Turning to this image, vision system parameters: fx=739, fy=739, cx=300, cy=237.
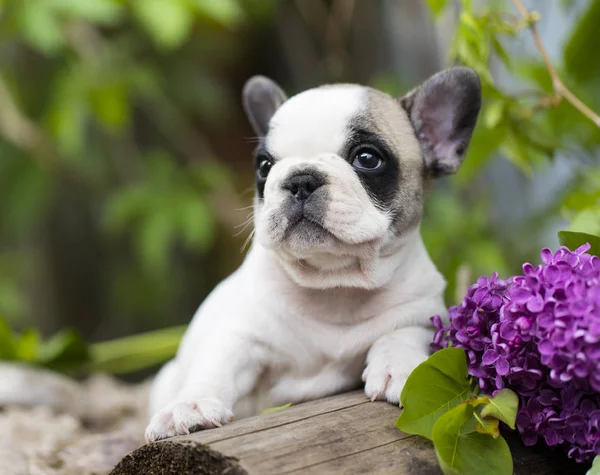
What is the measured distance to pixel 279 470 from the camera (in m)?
1.28

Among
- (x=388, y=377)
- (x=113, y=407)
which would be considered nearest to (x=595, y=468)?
(x=388, y=377)

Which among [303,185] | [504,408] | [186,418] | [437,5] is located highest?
[437,5]

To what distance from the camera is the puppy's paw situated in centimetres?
148

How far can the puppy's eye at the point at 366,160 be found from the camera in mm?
1725

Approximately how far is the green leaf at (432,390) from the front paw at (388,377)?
127 mm

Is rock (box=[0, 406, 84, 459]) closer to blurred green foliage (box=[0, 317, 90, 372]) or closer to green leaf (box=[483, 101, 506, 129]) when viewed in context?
blurred green foliage (box=[0, 317, 90, 372])

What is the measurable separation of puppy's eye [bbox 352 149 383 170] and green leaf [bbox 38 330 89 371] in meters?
1.51

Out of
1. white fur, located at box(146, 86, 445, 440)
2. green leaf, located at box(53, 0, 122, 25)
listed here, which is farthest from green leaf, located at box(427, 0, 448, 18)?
green leaf, located at box(53, 0, 122, 25)

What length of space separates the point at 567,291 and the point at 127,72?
2.80 meters

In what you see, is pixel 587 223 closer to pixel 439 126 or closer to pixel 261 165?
pixel 439 126

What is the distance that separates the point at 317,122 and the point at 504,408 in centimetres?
77

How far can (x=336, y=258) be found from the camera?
171cm

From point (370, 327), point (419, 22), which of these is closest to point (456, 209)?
point (419, 22)

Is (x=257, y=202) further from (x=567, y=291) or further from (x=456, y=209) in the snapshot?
(x=456, y=209)
